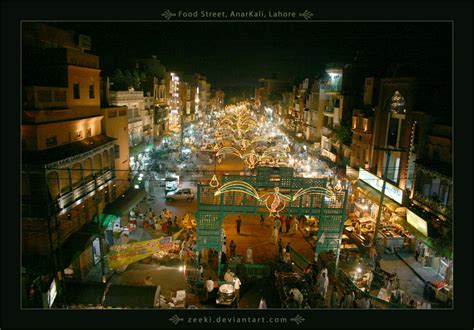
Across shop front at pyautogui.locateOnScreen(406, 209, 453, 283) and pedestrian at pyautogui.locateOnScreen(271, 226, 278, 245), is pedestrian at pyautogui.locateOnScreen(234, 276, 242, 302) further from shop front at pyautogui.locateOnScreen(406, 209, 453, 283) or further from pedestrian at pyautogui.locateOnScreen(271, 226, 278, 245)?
shop front at pyautogui.locateOnScreen(406, 209, 453, 283)

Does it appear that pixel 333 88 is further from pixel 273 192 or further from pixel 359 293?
pixel 359 293

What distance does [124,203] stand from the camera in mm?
21781

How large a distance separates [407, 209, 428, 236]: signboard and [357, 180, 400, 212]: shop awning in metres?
2.09

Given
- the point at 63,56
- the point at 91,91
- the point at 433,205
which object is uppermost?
the point at 63,56

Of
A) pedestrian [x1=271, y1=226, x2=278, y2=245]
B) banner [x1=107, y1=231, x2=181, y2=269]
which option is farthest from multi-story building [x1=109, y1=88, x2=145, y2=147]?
banner [x1=107, y1=231, x2=181, y2=269]

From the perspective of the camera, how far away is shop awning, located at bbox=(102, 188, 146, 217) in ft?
66.9

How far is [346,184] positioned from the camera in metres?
29.4

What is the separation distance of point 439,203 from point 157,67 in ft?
139

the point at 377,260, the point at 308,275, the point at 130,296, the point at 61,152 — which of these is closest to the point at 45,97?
the point at 61,152

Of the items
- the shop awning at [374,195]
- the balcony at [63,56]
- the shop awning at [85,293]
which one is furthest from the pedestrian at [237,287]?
the balcony at [63,56]

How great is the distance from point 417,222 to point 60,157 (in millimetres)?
18806

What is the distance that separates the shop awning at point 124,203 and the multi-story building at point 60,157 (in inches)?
29.4

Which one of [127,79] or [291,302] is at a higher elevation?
[127,79]

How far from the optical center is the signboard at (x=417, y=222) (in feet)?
58.3
